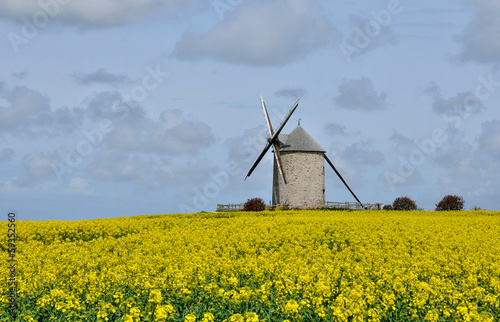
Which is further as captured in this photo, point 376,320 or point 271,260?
point 271,260

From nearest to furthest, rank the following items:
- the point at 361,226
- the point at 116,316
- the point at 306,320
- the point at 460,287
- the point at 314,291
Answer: the point at 306,320, the point at 116,316, the point at 314,291, the point at 460,287, the point at 361,226

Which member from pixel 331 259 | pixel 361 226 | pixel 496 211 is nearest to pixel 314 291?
pixel 331 259

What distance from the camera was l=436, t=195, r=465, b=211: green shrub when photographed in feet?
160

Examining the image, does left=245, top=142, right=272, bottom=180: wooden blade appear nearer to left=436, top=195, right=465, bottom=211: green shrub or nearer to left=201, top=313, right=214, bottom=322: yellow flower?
left=436, top=195, right=465, bottom=211: green shrub

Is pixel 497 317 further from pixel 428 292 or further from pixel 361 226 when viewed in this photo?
pixel 361 226

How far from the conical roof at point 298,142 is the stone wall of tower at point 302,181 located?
493 mm

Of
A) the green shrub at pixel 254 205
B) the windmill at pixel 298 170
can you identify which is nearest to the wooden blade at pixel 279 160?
the windmill at pixel 298 170

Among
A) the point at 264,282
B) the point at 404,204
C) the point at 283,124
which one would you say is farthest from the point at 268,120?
the point at 264,282

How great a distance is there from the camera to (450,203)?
161 feet

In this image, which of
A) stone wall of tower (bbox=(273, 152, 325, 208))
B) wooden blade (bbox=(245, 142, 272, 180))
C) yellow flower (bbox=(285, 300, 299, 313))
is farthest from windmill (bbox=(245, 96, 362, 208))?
yellow flower (bbox=(285, 300, 299, 313))

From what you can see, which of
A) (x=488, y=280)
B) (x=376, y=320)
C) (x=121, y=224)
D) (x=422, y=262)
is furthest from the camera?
(x=121, y=224)

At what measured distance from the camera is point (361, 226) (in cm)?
2544

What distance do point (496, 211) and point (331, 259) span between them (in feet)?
111

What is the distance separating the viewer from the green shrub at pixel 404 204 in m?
50.7
